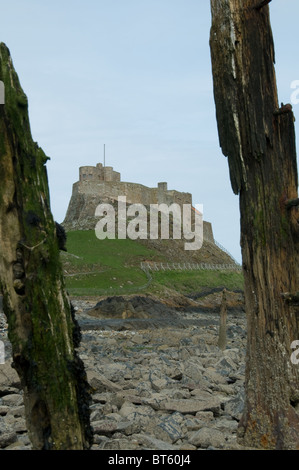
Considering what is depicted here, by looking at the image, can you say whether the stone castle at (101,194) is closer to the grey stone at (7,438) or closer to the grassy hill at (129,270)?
the grassy hill at (129,270)

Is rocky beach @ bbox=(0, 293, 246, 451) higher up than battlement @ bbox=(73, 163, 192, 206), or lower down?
lower down

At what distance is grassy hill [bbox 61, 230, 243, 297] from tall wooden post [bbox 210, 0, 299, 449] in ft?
122

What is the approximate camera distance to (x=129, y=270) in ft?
186

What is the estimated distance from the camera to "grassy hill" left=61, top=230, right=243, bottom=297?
160ft

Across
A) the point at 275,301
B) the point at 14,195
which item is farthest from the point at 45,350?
the point at 275,301

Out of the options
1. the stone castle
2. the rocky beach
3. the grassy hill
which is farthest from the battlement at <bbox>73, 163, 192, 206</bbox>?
the rocky beach

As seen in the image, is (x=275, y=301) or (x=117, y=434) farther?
(x=117, y=434)

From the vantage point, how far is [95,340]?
20.9 m

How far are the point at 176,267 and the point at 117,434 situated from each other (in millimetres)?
56150

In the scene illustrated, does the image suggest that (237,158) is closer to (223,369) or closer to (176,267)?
(223,369)

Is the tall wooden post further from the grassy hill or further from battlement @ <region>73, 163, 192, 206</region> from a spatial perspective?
battlement @ <region>73, 163, 192, 206</region>

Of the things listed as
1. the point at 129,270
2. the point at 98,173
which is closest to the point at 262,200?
the point at 129,270

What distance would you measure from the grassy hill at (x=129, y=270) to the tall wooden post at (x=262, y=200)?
122 ft

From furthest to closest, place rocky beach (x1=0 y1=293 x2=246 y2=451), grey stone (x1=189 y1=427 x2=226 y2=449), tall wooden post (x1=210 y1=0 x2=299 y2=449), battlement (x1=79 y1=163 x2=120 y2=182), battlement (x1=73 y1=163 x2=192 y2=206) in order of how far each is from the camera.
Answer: battlement (x1=79 y1=163 x2=120 y2=182)
battlement (x1=73 y1=163 x2=192 y2=206)
rocky beach (x1=0 y1=293 x2=246 y2=451)
grey stone (x1=189 y1=427 x2=226 y2=449)
tall wooden post (x1=210 y1=0 x2=299 y2=449)
